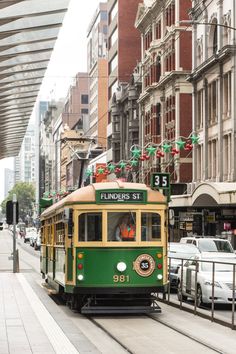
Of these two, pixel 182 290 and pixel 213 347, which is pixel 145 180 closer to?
pixel 182 290

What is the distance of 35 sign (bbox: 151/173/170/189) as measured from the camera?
1797 cm

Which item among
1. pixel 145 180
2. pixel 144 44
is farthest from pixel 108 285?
pixel 144 44

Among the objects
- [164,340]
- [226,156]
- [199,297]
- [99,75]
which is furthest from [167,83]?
[164,340]

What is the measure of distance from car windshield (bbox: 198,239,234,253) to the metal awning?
7778mm

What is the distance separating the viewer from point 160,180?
18156 millimetres

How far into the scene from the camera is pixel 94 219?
1742 cm

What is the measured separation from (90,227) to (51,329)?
11.1 feet

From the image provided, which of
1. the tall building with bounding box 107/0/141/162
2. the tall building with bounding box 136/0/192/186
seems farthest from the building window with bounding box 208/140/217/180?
the tall building with bounding box 107/0/141/162

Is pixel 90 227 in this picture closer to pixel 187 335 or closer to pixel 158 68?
pixel 187 335

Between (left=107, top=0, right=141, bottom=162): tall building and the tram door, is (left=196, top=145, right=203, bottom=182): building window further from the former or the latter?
the tram door

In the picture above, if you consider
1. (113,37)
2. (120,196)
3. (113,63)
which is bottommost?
(120,196)

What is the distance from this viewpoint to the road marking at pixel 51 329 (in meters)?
12.0

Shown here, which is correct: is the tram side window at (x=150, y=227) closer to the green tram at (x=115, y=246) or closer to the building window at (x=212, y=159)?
the green tram at (x=115, y=246)

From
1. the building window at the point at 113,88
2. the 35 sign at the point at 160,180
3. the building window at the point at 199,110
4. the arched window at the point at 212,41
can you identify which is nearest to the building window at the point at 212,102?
the building window at the point at 199,110
